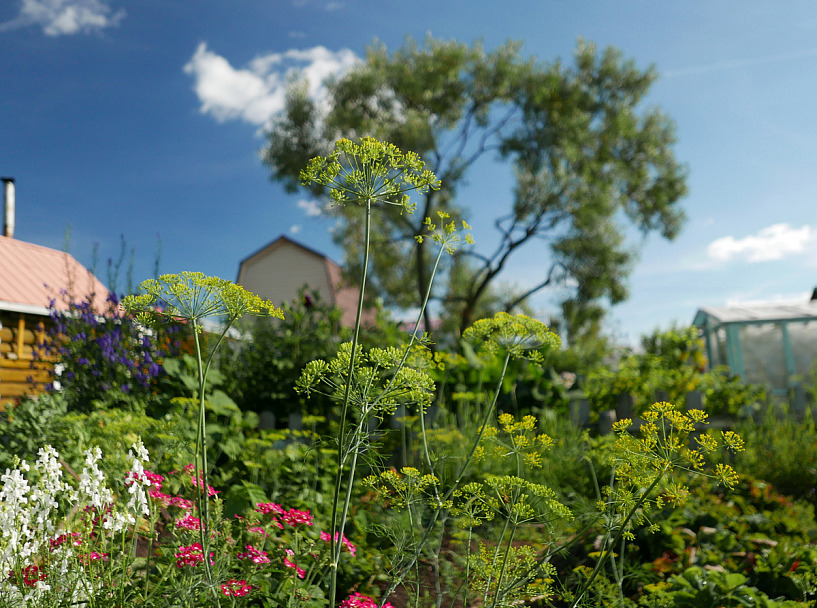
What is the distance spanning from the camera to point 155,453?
3.23 m

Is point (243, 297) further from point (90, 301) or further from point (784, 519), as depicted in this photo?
point (90, 301)

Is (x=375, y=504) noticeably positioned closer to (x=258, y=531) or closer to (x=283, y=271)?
(x=258, y=531)

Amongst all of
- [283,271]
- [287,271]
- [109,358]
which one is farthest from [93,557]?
[283,271]

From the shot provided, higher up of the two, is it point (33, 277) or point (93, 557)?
point (33, 277)

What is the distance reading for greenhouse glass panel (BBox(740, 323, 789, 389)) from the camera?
11641mm

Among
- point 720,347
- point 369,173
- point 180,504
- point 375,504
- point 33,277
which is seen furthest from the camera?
point 720,347

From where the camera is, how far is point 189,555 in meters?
1.93

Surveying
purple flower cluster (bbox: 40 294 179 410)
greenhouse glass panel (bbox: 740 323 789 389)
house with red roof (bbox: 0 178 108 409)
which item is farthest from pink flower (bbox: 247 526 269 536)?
greenhouse glass panel (bbox: 740 323 789 389)

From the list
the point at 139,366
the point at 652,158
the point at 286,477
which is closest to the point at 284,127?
the point at 652,158

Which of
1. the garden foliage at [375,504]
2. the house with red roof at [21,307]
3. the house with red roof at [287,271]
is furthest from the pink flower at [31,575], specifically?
the house with red roof at [287,271]

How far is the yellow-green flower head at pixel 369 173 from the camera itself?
142 cm

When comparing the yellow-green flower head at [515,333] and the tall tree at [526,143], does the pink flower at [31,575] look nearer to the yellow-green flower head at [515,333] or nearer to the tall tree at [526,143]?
the yellow-green flower head at [515,333]

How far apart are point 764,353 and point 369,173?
12.7 metres

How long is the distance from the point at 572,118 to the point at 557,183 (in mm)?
1667
